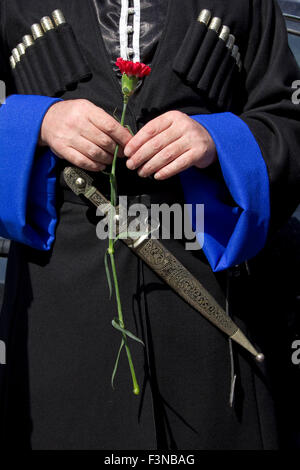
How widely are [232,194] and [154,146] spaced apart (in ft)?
0.64

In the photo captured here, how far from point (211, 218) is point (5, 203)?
0.43m

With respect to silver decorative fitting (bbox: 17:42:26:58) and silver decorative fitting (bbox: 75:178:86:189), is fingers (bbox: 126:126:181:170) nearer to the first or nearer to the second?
silver decorative fitting (bbox: 75:178:86:189)

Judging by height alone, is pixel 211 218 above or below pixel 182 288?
above

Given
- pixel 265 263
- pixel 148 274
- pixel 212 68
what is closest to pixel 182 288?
pixel 148 274

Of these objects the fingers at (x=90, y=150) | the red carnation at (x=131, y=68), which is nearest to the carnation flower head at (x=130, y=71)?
the red carnation at (x=131, y=68)

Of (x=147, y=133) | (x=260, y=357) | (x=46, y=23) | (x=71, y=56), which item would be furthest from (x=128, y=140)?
(x=260, y=357)

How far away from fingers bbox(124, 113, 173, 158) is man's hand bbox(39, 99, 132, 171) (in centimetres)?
2

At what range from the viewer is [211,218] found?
1029 mm

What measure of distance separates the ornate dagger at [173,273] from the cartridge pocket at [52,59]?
0.72 feet

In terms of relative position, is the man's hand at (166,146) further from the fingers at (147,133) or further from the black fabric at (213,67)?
the black fabric at (213,67)

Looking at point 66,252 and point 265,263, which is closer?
point 66,252

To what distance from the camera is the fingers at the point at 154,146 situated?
0.91 m

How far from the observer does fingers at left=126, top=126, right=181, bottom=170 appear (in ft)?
2.98

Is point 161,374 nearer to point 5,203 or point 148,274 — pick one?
point 148,274
